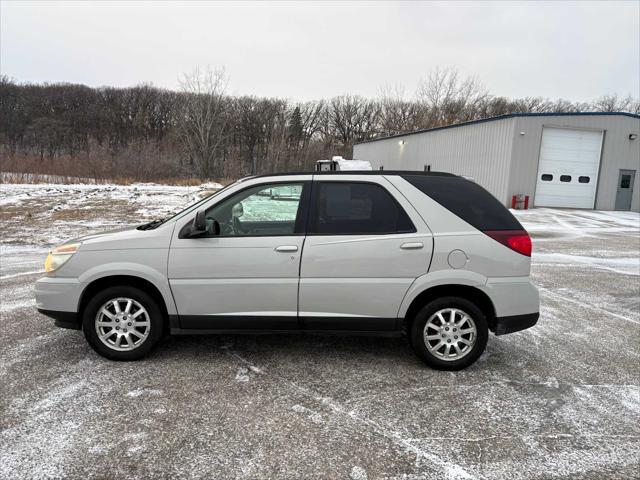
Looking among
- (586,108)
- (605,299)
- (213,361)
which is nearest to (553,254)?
(605,299)

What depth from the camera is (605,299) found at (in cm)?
699

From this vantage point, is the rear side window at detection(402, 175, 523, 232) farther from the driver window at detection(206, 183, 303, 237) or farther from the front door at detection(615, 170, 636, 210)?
the front door at detection(615, 170, 636, 210)

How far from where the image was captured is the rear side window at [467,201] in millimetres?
4055

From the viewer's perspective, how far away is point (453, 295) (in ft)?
13.4

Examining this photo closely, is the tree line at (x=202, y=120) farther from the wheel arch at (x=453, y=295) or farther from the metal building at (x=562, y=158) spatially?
the wheel arch at (x=453, y=295)

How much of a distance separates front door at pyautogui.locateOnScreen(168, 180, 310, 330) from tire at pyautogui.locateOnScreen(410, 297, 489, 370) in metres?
1.16

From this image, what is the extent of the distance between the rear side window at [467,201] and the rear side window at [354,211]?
343 millimetres

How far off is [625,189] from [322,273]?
80.4 feet

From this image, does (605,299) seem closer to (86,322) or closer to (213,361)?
(213,361)

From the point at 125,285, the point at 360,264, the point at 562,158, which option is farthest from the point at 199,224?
the point at 562,158

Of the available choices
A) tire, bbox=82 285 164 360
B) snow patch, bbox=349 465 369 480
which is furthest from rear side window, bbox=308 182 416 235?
snow patch, bbox=349 465 369 480

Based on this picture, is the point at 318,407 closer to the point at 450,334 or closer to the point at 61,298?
the point at 450,334

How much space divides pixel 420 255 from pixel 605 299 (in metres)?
4.78

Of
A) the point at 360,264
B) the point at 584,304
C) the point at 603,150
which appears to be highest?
the point at 603,150
